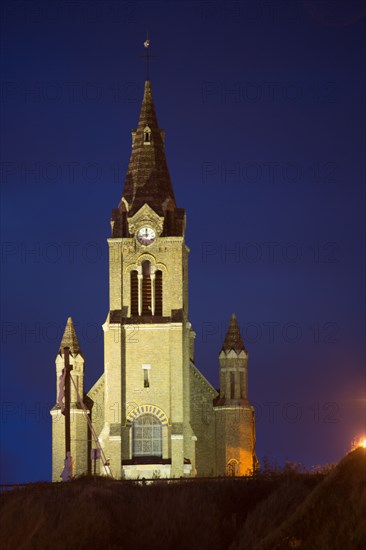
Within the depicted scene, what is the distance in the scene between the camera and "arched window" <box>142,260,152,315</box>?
109 meters

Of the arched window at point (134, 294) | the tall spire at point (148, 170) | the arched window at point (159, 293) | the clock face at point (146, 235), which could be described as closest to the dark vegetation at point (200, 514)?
the arched window at point (134, 294)

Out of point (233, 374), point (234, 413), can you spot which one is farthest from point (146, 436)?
point (233, 374)

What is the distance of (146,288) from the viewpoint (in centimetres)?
10912

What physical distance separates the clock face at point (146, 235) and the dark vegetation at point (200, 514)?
46.5 m

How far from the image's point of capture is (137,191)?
110m

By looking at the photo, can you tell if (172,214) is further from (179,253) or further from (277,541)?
(277,541)

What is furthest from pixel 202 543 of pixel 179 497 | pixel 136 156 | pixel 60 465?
pixel 136 156

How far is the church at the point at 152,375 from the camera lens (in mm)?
106625

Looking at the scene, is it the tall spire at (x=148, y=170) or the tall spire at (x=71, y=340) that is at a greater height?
the tall spire at (x=148, y=170)

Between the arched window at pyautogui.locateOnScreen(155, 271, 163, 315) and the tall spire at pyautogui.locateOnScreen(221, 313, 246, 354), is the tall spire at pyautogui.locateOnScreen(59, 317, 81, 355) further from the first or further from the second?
the tall spire at pyautogui.locateOnScreen(221, 313, 246, 354)

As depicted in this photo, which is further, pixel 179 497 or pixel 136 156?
pixel 136 156

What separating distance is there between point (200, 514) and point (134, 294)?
50.3 m

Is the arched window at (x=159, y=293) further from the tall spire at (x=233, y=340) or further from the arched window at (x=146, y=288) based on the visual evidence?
the tall spire at (x=233, y=340)

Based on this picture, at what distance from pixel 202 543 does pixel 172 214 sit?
178 feet
